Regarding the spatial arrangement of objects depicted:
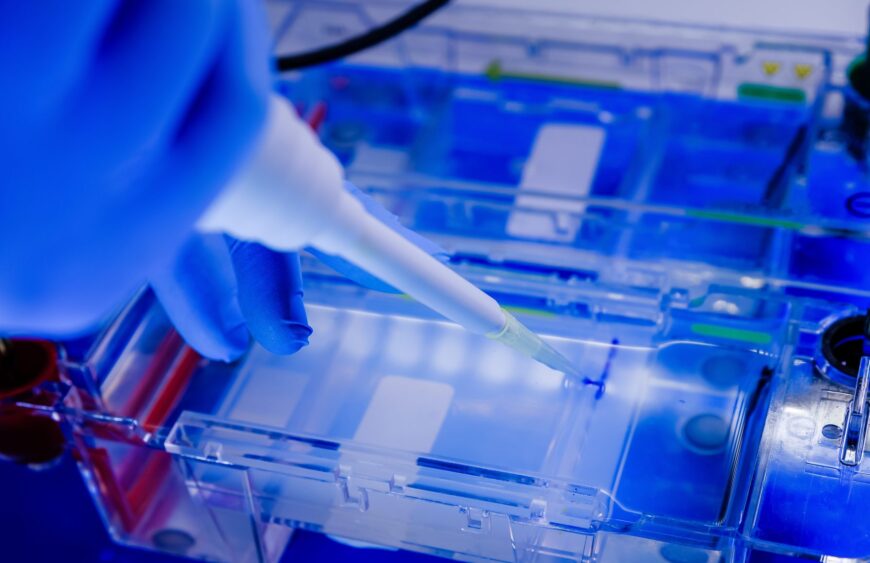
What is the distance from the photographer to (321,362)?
69 cm

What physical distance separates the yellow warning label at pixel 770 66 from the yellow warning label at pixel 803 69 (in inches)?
0.6

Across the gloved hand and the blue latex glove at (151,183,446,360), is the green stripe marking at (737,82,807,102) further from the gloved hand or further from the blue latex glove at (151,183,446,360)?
the gloved hand

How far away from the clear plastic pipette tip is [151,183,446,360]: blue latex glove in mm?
57

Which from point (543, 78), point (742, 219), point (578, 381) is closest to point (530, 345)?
point (578, 381)

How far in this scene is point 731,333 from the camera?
2.21 ft

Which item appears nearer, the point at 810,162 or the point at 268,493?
the point at 268,493

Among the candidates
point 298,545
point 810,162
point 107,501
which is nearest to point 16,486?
point 107,501

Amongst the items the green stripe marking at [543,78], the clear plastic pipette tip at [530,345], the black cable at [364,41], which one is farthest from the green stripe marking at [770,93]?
the clear plastic pipette tip at [530,345]

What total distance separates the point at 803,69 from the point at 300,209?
0.64 m

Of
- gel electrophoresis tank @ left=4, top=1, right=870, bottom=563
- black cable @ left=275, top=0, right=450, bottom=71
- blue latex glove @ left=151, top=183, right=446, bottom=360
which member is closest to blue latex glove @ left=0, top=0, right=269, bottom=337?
blue latex glove @ left=151, top=183, right=446, bottom=360

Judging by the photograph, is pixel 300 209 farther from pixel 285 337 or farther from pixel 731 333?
pixel 731 333

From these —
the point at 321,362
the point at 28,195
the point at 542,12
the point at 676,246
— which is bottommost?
the point at 28,195

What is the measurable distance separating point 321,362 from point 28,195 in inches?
14.8

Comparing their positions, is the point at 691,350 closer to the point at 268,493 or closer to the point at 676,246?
the point at 676,246
